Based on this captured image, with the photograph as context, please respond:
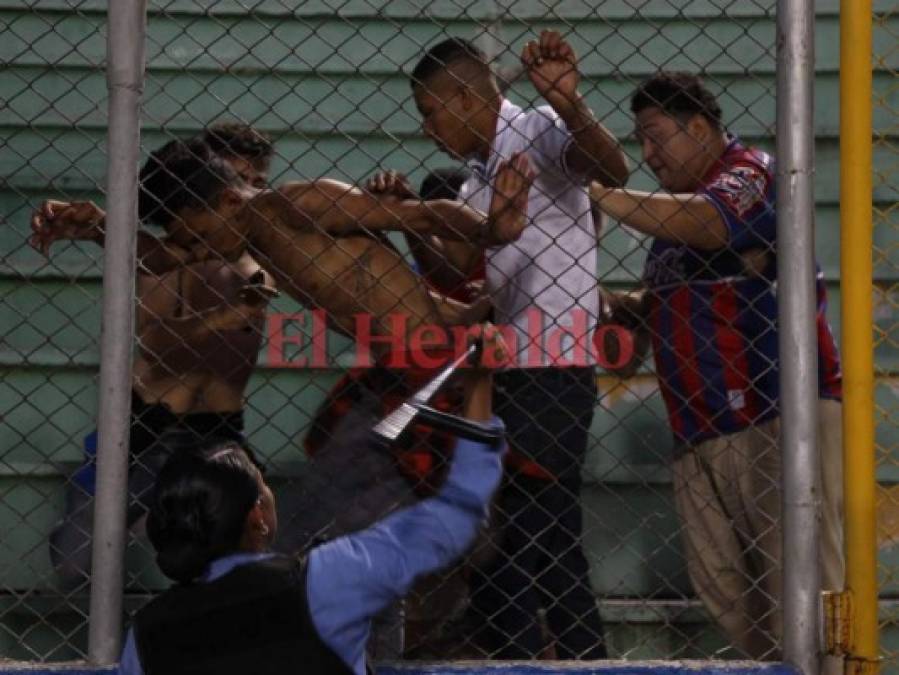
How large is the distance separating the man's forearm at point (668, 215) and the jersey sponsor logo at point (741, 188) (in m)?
0.06

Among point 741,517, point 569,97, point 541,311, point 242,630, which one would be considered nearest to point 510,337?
point 541,311

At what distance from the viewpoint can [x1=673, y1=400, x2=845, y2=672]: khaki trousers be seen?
401 cm

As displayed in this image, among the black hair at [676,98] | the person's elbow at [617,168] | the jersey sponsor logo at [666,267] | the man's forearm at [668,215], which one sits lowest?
the jersey sponsor logo at [666,267]

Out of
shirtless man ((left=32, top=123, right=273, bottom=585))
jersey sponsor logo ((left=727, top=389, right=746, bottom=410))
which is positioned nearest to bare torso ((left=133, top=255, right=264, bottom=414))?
shirtless man ((left=32, top=123, right=273, bottom=585))

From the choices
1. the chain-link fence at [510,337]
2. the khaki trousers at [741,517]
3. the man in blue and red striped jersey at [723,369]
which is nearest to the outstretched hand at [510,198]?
the chain-link fence at [510,337]

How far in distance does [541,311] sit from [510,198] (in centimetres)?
42

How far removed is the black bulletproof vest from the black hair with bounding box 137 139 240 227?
1.52 m

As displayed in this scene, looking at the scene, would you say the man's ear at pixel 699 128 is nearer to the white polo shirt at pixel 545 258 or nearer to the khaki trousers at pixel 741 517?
the white polo shirt at pixel 545 258

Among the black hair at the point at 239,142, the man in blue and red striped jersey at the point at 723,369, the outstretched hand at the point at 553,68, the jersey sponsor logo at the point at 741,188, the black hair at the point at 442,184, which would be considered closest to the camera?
the outstretched hand at the point at 553,68

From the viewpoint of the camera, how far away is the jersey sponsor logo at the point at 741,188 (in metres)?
3.85

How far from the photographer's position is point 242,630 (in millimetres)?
2705

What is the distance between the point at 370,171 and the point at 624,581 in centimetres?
166

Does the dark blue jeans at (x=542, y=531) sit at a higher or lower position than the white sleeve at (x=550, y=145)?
lower

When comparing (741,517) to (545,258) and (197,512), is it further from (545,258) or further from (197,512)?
(197,512)
